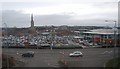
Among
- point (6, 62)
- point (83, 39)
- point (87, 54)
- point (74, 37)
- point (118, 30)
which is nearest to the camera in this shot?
point (6, 62)

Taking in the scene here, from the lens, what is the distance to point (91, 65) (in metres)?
9.11

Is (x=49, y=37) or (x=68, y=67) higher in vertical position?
(x=49, y=37)

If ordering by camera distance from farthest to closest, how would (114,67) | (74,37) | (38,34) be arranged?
(74,37) < (38,34) < (114,67)

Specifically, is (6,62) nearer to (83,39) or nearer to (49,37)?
(49,37)

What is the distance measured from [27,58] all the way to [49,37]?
3.22 metres

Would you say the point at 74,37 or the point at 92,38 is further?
the point at 92,38

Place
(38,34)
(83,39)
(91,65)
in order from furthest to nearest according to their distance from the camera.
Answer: (83,39) → (38,34) → (91,65)

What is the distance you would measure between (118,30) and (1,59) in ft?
15.9

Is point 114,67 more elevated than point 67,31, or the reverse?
point 67,31

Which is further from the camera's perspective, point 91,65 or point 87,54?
point 87,54

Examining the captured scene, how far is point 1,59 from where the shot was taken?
8.55 metres

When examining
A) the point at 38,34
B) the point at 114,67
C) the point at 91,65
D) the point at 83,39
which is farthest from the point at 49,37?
the point at 114,67

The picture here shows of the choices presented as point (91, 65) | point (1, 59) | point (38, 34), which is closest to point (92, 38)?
point (38, 34)

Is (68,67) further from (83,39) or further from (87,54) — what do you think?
(83,39)
